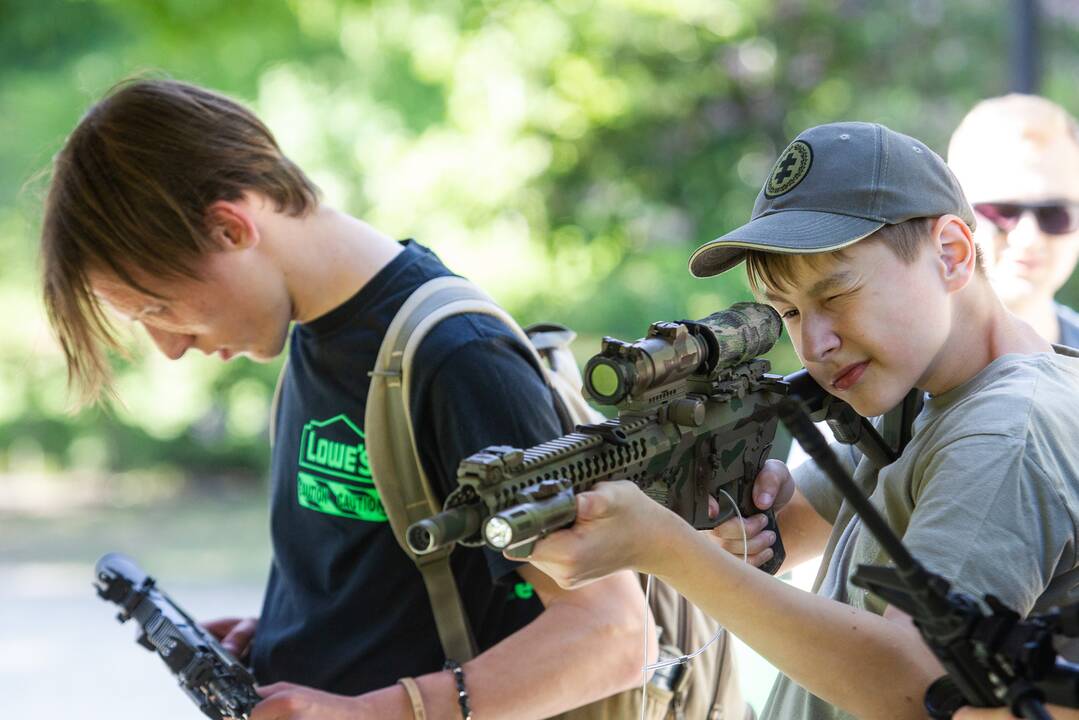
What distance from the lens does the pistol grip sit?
6.61ft

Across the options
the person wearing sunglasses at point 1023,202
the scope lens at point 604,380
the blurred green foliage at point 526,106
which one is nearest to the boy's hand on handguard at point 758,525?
the scope lens at point 604,380

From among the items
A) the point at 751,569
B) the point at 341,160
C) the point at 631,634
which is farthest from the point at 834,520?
the point at 341,160

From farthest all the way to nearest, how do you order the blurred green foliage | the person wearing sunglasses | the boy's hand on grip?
1. the blurred green foliage
2. the person wearing sunglasses
3. the boy's hand on grip

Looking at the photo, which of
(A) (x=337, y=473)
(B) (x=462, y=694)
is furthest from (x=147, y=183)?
(B) (x=462, y=694)

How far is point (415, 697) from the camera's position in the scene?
82.6 inches

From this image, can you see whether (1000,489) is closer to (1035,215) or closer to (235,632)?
(235,632)

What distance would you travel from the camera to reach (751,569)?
160 cm

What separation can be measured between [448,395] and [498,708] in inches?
21.6

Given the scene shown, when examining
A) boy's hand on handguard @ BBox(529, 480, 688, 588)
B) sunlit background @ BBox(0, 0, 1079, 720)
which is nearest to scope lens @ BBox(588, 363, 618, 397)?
boy's hand on handguard @ BBox(529, 480, 688, 588)

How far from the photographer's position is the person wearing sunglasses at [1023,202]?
11.5ft

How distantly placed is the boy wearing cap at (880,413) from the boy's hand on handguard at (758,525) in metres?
0.13

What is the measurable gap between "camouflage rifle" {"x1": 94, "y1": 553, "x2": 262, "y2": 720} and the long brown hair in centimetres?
57

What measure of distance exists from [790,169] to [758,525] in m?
0.59

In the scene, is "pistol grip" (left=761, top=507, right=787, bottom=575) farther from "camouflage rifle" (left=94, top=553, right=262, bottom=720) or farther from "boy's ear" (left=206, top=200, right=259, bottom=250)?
"boy's ear" (left=206, top=200, right=259, bottom=250)
